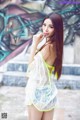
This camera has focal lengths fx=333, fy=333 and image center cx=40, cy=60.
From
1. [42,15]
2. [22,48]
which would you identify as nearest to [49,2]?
[42,15]

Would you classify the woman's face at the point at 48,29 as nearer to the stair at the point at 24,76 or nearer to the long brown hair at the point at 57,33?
the long brown hair at the point at 57,33

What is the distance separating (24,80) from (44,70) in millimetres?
3365

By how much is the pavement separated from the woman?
4.57ft

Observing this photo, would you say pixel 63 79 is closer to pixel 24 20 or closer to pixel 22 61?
pixel 22 61

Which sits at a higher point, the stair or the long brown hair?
the long brown hair

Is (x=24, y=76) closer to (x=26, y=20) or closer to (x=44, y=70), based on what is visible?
(x=26, y=20)

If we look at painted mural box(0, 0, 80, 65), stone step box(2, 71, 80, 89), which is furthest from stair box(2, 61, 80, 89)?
painted mural box(0, 0, 80, 65)

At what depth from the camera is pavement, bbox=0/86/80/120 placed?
463cm

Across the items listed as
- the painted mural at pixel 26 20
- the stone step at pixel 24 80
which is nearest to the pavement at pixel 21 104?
the stone step at pixel 24 80

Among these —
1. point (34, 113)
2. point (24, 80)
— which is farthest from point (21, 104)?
point (34, 113)

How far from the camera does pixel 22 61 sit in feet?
21.5

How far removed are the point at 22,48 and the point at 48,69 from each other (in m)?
3.52

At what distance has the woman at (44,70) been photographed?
121 inches

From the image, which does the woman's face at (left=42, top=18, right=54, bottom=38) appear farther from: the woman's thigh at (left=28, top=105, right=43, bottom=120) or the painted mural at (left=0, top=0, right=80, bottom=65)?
the painted mural at (left=0, top=0, right=80, bottom=65)
